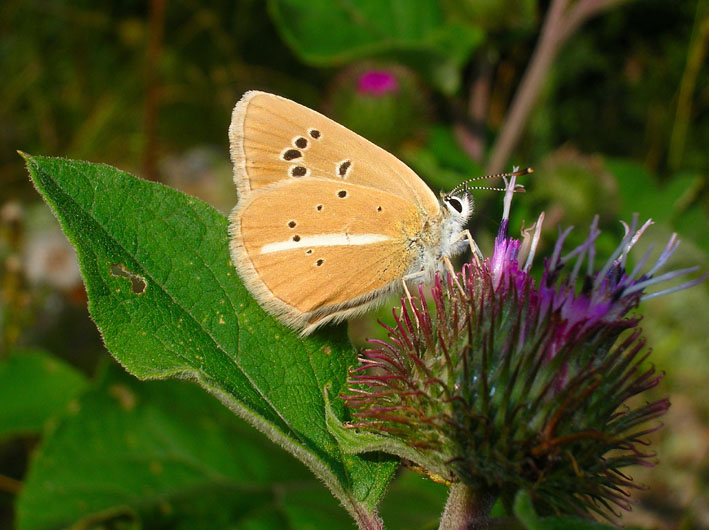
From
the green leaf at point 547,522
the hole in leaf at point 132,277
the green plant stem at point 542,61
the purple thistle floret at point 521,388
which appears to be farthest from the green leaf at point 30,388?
the green leaf at point 547,522

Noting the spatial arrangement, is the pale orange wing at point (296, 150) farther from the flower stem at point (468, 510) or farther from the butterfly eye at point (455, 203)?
the flower stem at point (468, 510)

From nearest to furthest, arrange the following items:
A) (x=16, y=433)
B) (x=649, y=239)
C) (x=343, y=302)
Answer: (x=343, y=302), (x=16, y=433), (x=649, y=239)

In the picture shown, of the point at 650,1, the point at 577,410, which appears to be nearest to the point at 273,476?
the point at 577,410

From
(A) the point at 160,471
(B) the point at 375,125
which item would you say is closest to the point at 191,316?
(A) the point at 160,471

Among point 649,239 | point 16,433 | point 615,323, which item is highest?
point 615,323

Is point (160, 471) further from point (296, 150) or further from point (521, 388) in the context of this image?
point (521, 388)

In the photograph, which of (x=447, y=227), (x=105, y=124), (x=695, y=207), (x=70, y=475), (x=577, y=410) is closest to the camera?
(x=577, y=410)

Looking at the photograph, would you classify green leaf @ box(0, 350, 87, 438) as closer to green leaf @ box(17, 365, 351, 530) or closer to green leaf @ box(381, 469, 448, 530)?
green leaf @ box(17, 365, 351, 530)

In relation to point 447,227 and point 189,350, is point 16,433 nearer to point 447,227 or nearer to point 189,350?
point 189,350
